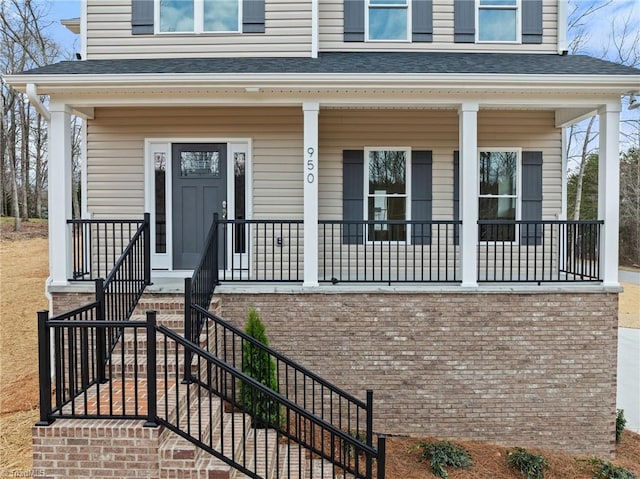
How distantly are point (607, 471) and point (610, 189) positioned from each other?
11.7 feet

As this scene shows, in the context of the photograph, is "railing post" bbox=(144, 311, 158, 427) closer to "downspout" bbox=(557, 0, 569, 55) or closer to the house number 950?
the house number 950

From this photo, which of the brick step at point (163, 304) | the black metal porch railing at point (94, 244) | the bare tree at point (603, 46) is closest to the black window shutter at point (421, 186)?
the brick step at point (163, 304)

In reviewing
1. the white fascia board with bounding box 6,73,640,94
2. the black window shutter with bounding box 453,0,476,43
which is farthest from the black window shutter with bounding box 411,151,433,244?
the black window shutter with bounding box 453,0,476,43

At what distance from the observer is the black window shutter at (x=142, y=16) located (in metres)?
7.46

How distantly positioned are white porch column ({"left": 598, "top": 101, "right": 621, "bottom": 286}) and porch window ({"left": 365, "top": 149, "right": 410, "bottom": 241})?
285 centimetres

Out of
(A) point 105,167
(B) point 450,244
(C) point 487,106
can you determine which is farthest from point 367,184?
(A) point 105,167

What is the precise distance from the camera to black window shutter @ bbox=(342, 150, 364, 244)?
756 centimetres

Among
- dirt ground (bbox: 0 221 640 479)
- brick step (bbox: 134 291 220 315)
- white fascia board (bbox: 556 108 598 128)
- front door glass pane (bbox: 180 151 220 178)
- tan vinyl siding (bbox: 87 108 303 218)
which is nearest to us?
dirt ground (bbox: 0 221 640 479)

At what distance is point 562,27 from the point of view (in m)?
7.71

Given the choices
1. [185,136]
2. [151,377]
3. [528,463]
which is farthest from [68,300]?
[528,463]

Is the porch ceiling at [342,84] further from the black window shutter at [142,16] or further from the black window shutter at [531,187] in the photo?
the black window shutter at [531,187]

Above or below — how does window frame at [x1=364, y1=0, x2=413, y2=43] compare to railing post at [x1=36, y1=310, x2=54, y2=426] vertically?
above

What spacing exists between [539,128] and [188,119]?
600 cm

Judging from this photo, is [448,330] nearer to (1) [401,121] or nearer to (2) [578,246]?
(2) [578,246]
